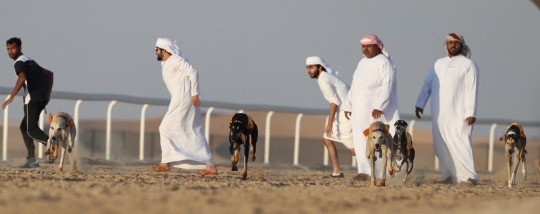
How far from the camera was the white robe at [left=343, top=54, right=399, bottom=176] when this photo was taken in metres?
13.7

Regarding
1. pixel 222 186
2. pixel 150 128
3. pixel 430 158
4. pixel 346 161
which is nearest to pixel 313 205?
pixel 222 186

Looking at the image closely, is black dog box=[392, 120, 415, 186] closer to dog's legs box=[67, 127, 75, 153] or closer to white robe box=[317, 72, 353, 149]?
white robe box=[317, 72, 353, 149]

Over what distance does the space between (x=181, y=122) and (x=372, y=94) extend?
7.98 feet

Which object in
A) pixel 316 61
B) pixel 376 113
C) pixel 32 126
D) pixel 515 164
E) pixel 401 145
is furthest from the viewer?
pixel 316 61

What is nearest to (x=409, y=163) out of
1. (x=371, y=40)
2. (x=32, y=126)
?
(x=371, y=40)

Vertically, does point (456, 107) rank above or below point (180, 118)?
above

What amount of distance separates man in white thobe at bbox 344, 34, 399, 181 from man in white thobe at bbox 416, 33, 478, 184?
60cm

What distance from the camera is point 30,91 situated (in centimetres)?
1465

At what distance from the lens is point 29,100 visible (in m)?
14.7

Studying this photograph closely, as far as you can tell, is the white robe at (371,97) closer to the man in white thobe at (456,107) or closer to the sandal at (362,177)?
the sandal at (362,177)

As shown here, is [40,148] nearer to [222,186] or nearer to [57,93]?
[57,93]

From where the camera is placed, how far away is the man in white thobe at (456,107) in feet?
46.2

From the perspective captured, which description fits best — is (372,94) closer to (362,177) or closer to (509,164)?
(362,177)

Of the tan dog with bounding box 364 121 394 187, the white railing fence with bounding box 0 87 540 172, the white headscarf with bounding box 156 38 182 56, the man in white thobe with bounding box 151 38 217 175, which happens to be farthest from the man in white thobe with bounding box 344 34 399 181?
the white railing fence with bounding box 0 87 540 172
